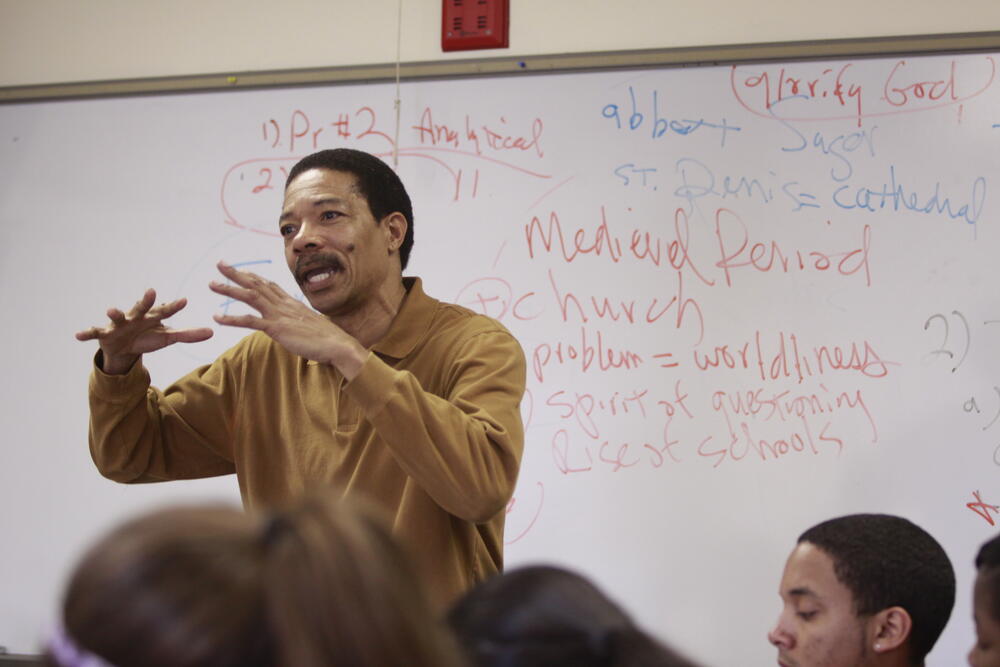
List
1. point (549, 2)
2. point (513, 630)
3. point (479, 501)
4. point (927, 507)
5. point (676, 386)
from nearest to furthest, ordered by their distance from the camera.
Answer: point (513, 630) < point (479, 501) < point (927, 507) < point (676, 386) < point (549, 2)

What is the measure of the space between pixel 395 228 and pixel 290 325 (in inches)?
15.0

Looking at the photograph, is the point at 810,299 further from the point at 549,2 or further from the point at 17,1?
the point at 17,1

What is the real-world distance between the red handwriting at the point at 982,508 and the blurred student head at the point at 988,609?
0.98 meters

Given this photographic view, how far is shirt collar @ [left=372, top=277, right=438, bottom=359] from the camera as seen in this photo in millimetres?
1738

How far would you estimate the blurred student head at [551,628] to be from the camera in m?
0.78

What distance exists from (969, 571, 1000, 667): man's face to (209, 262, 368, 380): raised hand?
800 millimetres

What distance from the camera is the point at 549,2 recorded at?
264 centimetres

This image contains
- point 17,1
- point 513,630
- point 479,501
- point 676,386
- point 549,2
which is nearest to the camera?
point 513,630

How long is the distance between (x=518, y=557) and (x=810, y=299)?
824 mm

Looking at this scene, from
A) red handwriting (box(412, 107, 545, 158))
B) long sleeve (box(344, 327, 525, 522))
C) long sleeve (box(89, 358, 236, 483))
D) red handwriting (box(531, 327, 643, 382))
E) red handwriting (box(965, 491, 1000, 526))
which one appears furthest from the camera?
red handwriting (box(412, 107, 545, 158))

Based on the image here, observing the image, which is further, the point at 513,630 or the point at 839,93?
the point at 839,93

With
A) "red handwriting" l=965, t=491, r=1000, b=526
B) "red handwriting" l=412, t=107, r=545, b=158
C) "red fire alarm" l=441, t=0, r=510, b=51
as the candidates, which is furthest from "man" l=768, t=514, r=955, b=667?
"red fire alarm" l=441, t=0, r=510, b=51

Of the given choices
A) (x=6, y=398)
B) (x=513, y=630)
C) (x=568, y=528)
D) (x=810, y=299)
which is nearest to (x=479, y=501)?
(x=513, y=630)

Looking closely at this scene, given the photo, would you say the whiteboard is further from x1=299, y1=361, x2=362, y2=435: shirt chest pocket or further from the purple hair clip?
the purple hair clip
